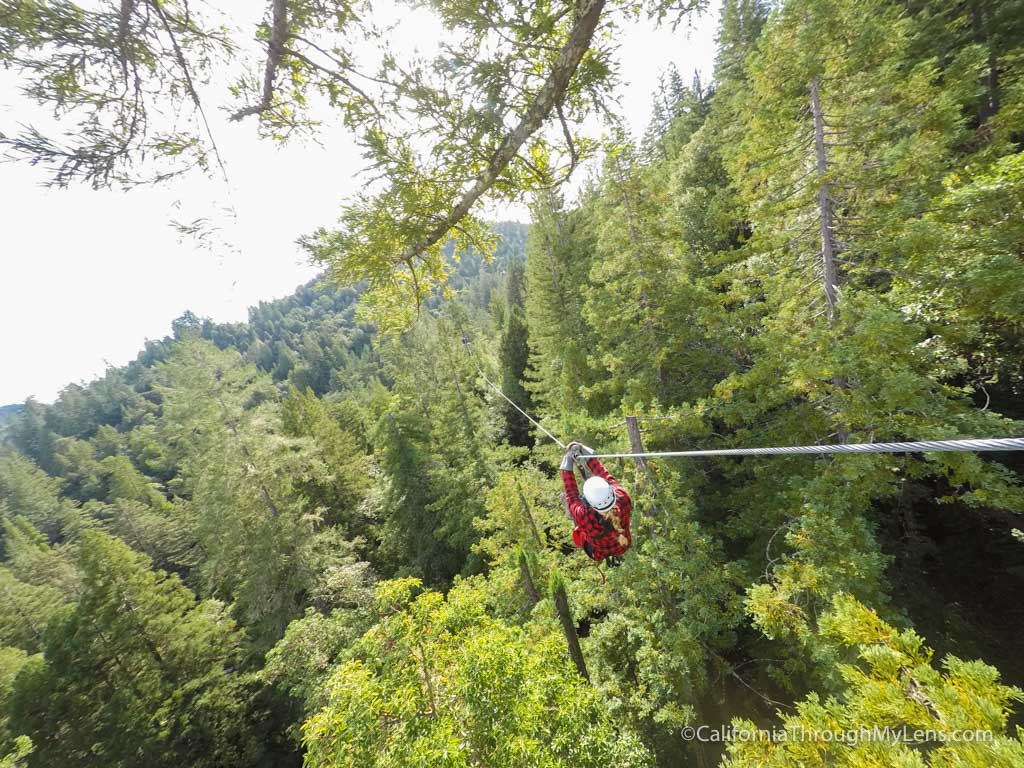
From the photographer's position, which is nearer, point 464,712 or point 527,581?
point 464,712

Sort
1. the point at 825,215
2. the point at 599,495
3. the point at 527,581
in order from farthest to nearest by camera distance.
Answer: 1. the point at 527,581
2. the point at 825,215
3. the point at 599,495

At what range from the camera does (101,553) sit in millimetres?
15711

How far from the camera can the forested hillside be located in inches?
223

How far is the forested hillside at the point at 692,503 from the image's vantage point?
567 centimetres

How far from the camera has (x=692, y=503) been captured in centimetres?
955

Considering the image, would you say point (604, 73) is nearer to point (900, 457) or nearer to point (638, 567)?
point (900, 457)

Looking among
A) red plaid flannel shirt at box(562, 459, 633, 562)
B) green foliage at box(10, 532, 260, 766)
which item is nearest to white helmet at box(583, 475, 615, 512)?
red plaid flannel shirt at box(562, 459, 633, 562)

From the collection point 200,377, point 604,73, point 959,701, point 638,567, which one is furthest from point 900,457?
point 200,377

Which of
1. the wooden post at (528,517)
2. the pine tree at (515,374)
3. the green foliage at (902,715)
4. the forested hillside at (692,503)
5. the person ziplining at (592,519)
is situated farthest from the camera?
the pine tree at (515,374)

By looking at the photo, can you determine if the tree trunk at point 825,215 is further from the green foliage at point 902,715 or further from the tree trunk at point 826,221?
the green foliage at point 902,715

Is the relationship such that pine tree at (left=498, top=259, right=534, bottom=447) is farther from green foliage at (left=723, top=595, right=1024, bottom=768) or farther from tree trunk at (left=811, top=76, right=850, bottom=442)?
green foliage at (left=723, top=595, right=1024, bottom=768)

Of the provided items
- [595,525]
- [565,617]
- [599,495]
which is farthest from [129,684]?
[599,495]

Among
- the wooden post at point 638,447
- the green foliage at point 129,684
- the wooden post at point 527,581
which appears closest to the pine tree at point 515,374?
the wooden post at point 527,581

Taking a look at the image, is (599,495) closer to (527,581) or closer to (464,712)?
(464,712)
